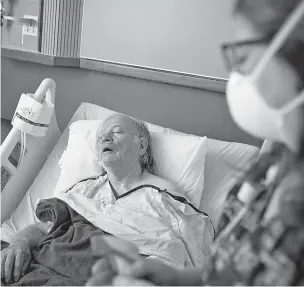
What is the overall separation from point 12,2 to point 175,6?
1106 mm

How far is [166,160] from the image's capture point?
214 cm

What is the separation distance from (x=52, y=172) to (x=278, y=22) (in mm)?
1771

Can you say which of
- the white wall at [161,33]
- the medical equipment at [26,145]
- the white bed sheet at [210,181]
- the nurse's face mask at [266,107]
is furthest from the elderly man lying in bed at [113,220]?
the nurse's face mask at [266,107]

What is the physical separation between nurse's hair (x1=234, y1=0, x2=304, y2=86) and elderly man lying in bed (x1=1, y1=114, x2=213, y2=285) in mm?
1110

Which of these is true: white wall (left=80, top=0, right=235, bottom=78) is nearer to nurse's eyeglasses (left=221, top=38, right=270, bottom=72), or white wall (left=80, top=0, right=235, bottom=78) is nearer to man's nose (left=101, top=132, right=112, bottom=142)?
man's nose (left=101, top=132, right=112, bottom=142)

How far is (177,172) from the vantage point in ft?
6.90

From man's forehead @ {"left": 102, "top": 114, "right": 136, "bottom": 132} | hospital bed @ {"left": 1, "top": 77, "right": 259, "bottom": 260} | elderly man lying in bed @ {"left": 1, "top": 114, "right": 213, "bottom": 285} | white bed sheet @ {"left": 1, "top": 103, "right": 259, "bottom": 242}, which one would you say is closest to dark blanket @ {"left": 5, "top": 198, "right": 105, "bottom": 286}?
elderly man lying in bed @ {"left": 1, "top": 114, "right": 213, "bottom": 285}

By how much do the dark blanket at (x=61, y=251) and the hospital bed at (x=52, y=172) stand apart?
0.15 m

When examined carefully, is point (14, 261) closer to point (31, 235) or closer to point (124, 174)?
point (31, 235)

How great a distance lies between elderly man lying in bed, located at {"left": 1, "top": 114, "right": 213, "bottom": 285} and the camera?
5.58 feet

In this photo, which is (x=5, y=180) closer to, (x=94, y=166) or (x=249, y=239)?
(x=94, y=166)

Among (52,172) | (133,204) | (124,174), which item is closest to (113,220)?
(133,204)

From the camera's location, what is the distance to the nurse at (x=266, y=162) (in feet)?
2.47

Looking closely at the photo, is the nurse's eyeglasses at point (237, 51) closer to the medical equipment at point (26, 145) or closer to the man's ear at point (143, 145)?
the man's ear at point (143, 145)
